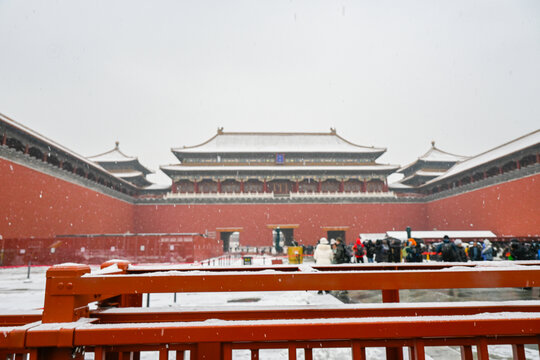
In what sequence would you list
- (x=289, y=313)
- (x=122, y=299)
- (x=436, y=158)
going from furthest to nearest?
(x=436, y=158) → (x=122, y=299) → (x=289, y=313)

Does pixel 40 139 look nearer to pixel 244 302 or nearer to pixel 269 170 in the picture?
pixel 244 302

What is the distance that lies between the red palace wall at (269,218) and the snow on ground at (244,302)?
1655 centimetres

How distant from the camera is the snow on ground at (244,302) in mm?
3383

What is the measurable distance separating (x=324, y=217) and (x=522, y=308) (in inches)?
1001

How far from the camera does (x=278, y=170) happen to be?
90.8ft

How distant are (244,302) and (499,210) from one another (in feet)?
64.5

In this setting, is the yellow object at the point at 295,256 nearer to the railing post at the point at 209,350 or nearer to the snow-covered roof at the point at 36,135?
the railing post at the point at 209,350

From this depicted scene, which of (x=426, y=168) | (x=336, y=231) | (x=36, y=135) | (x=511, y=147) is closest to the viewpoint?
(x=36, y=135)

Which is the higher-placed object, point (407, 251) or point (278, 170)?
point (278, 170)

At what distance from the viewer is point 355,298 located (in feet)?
21.8

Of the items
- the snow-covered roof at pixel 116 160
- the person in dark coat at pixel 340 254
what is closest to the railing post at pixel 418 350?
the person in dark coat at pixel 340 254

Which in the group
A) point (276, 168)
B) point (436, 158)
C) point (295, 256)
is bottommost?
point (295, 256)

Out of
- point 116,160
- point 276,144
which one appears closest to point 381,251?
point 276,144

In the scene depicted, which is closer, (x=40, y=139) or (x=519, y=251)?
(x=519, y=251)
